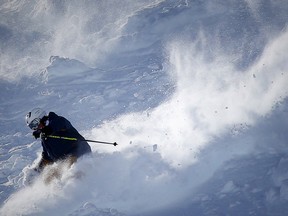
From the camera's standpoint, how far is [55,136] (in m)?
9.23

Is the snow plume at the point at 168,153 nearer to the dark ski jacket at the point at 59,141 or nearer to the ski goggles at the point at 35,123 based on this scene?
the dark ski jacket at the point at 59,141

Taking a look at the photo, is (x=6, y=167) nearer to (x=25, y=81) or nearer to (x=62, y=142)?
(x=62, y=142)

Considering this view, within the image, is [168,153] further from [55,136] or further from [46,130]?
[46,130]

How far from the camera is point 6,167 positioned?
595 inches

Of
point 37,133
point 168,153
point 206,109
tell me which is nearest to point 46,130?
point 37,133

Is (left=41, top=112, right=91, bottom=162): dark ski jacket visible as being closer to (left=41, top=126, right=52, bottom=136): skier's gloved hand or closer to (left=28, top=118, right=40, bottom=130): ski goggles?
(left=41, top=126, right=52, bottom=136): skier's gloved hand

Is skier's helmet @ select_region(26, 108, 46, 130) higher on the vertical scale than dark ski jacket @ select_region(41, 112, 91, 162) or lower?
higher

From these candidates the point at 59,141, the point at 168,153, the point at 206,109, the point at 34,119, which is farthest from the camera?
the point at 206,109

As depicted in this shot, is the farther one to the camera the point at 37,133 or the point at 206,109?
the point at 206,109

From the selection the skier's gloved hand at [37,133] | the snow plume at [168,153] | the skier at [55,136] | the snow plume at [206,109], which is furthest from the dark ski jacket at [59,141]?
the snow plume at [206,109]

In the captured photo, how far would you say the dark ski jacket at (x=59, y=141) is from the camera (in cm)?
932

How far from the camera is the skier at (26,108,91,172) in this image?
9203 mm

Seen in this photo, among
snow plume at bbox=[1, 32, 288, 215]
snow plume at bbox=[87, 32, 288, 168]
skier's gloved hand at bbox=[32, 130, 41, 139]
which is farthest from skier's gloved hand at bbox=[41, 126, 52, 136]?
snow plume at bbox=[87, 32, 288, 168]

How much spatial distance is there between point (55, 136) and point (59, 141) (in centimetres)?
25
